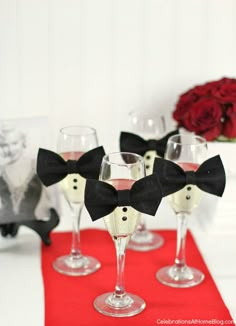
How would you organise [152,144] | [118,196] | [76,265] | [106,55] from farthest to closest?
[106,55] → [152,144] → [76,265] → [118,196]

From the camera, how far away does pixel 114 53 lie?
183cm

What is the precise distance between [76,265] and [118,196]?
32 centimetres

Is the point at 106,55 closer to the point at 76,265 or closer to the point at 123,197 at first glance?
the point at 76,265

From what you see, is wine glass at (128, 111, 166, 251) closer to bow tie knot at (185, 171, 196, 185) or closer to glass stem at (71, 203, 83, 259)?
glass stem at (71, 203, 83, 259)

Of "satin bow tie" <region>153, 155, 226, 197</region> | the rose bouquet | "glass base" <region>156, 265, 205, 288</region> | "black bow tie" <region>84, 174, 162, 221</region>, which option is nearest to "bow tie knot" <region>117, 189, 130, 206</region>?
"black bow tie" <region>84, 174, 162, 221</region>

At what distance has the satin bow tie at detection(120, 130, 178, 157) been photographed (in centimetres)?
155

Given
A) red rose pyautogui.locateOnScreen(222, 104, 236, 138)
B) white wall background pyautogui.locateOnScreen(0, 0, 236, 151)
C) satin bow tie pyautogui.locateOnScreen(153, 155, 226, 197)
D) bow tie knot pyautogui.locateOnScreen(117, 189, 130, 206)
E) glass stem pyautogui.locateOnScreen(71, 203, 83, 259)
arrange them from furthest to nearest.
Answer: white wall background pyautogui.locateOnScreen(0, 0, 236, 151) → red rose pyautogui.locateOnScreen(222, 104, 236, 138) → glass stem pyautogui.locateOnScreen(71, 203, 83, 259) → satin bow tie pyautogui.locateOnScreen(153, 155, 226, 197) → bow tie knot pyautogui.locateOnScreen(117, 189, 130, 206)

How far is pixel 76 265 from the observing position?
1.47 m

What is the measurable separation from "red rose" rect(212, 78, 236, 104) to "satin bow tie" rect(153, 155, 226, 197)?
0.33 m

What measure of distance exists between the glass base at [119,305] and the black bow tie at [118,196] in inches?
7.0

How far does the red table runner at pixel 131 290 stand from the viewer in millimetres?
1245

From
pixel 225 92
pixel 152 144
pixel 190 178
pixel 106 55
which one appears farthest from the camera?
pixel 106 55

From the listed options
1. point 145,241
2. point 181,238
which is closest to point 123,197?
point 181,238

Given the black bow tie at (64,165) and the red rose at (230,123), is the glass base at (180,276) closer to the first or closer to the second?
the black bow tie at (64,165)
